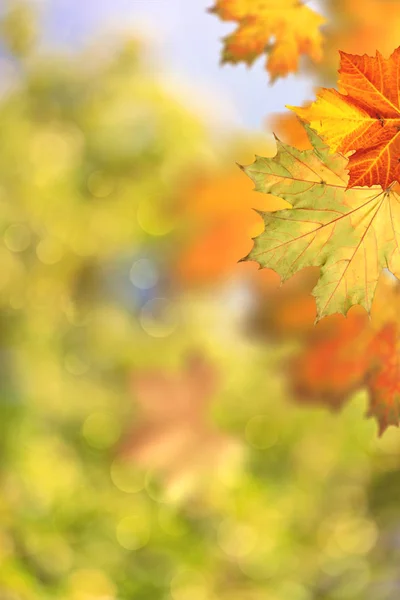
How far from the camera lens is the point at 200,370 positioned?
1.59m

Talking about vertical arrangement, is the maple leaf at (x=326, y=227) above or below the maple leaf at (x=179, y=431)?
below

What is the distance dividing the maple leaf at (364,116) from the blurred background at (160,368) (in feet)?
0.71

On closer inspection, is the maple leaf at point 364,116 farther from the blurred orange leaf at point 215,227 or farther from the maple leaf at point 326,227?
the blurred orange leaf at point 215,227

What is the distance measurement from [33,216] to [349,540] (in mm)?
1690

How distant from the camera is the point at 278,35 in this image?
0.41m

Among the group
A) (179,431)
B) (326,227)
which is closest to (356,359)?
(326,227)

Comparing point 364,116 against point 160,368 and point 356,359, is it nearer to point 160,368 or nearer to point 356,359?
point 356,359

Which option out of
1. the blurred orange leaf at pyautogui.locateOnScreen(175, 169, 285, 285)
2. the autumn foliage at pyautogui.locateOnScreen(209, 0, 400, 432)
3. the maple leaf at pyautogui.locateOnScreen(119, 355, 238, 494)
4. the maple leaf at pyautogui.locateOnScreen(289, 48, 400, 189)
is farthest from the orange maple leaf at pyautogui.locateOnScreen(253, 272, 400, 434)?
the blurred orange leaf at pyautogui.locateOnScreen(175, 169, 285, 285)

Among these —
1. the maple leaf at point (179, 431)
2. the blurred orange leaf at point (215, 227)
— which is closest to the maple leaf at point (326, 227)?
the maple leaf at point (179, 431)

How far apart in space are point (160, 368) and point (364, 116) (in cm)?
166

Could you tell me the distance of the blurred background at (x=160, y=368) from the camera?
3.75ft

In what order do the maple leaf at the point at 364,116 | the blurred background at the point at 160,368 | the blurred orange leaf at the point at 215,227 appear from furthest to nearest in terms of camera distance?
the blurred orange leaf at the point at 215,227
the blurred background at the point at 160,368
the maple leaf at the point at 364,116

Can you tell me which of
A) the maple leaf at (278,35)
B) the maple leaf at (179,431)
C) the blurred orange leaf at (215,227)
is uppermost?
the blurred orange leaf at (215,227)

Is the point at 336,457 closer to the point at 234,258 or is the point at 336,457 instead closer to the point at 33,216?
the point at 234,258
